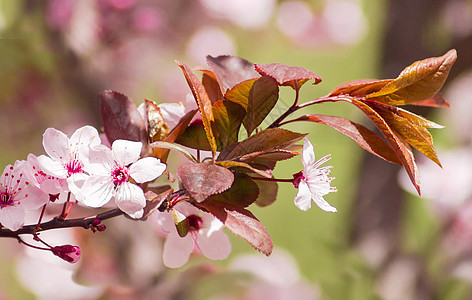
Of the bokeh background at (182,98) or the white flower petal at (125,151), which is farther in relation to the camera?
the bokeh background at (182,98)

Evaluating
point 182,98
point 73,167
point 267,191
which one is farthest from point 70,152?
point 182,98

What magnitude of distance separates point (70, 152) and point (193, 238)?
0.27ft

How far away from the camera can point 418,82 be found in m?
0.26

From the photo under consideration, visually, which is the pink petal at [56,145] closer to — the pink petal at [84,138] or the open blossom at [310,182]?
the pink petal at [84,138]

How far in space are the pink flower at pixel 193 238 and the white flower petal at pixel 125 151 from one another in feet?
0.14

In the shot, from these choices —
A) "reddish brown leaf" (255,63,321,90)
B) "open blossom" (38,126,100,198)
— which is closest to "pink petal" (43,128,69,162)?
"open blossom" (38,126,100,198)

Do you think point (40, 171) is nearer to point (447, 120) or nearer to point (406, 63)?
point (406, 63)

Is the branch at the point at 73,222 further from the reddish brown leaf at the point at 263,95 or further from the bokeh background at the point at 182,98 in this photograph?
the bokeh background at the point at 182,98

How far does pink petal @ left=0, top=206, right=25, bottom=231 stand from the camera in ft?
0.76

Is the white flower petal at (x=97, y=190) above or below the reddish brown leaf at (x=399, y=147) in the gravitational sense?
below

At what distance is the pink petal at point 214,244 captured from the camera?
281 millimetres

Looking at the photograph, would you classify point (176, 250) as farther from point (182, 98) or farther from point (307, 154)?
point (182, 98)

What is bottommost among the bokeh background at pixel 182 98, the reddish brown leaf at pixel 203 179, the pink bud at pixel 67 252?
the bokeh background at pixel 182 98

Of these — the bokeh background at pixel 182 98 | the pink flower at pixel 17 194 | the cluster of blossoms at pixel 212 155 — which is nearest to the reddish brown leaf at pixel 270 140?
the cluster of blossoms at pixel 212 155
